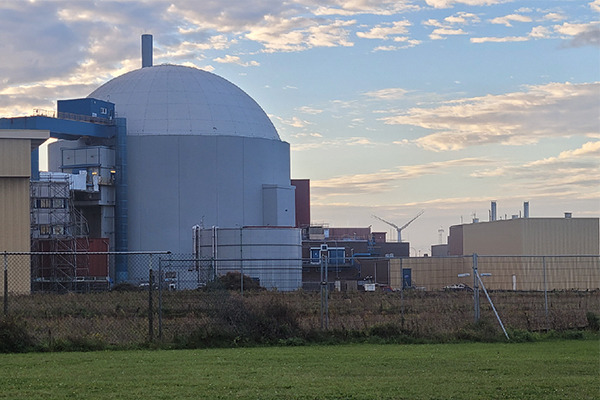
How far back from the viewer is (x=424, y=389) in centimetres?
1220

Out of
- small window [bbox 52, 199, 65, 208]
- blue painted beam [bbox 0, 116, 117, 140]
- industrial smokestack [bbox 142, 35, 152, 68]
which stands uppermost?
industrial smokestack [bbox 142, 35, 152, 68]

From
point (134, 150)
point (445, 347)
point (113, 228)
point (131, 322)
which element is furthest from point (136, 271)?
point (445, 347)

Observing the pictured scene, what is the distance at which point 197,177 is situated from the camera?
6781 cm

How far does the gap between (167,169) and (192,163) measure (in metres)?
2.05

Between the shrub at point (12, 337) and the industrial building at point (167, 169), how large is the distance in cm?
4313

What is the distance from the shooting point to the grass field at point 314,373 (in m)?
12.0

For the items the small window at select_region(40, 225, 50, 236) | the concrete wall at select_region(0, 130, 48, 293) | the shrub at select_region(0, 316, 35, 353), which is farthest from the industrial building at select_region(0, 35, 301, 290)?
the shrub at select_region(0, 316, 35, 353)

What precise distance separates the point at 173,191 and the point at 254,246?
853cm

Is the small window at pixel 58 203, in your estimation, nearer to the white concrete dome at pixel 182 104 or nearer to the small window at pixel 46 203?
the small window at pixel 46 203

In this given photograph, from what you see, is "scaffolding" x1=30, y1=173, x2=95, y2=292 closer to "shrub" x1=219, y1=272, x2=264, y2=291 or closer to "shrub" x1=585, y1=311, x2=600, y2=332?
"shrub" x1=219, y1=272, x2=264, y2=291

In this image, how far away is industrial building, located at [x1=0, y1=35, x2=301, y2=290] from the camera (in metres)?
64.9

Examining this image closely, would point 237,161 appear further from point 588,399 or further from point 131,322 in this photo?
point 588,399

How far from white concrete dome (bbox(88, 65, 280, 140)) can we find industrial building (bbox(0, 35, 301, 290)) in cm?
11

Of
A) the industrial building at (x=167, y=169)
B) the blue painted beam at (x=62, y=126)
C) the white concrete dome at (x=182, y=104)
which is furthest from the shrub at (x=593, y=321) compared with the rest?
the white concrete dome at (x=182, y=104)
